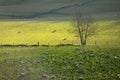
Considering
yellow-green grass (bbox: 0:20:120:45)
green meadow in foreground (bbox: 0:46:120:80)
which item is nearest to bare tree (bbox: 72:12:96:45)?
yellow-green grass (bbox: 0:20:120:45)

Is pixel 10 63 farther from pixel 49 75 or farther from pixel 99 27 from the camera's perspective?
pixel 99 27

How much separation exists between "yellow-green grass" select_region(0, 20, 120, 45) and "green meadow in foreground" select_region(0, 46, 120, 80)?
44.2 m

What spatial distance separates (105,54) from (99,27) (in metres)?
75.0

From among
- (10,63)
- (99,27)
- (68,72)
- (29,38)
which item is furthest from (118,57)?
(99,27)

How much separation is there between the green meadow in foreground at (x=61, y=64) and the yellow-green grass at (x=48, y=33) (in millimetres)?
44207

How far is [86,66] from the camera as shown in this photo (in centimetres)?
3055

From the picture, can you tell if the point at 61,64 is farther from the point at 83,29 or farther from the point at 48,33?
the point at 48,33

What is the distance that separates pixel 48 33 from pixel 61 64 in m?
69.4

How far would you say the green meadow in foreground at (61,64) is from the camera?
1118 inches

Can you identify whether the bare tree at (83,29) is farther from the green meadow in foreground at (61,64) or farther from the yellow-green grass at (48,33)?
the green meadow in foreground at (61,64)

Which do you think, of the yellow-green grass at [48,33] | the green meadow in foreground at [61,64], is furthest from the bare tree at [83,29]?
the green meadow in foreground at [61,64]

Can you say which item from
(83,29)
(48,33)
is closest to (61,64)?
(83,29)

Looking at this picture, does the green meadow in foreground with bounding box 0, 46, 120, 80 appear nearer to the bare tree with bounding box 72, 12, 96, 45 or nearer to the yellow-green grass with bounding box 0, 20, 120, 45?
the bare tree with bounding box 72, 12, 96, 45

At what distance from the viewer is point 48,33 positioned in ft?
329
